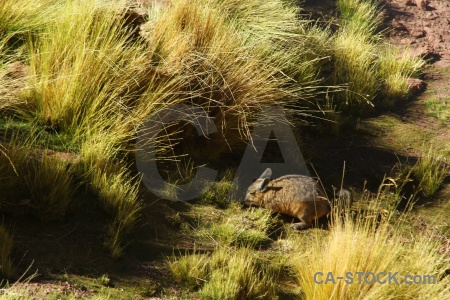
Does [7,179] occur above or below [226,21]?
below

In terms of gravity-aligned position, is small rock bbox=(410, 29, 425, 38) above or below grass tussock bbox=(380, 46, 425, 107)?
above

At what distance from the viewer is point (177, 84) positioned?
5402 mm

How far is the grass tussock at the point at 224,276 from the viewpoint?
3.99 m

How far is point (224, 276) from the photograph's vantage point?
13.3 ft

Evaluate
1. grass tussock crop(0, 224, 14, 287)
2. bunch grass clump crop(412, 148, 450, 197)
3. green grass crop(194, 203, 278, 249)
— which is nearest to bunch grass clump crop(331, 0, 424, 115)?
bunch grass clump crop(412, 148, 450, 197)

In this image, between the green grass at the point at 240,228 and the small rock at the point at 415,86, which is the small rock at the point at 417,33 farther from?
the green grass at the point at 240,228

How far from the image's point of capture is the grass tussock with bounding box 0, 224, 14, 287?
143 inches

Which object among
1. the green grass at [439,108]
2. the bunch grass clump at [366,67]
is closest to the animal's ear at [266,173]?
the bunch grass clump at [366,67]

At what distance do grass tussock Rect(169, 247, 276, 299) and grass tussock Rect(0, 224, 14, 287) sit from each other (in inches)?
42.1

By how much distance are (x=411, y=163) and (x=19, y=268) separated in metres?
4.24

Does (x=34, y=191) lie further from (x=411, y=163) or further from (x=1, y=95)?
(x=411, y=163)

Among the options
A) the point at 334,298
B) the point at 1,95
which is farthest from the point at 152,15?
the point at 334,298

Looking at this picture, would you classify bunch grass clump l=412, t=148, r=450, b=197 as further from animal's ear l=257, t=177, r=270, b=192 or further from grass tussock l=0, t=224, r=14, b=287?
grass tussock l=0, t=224, r=14, b=287

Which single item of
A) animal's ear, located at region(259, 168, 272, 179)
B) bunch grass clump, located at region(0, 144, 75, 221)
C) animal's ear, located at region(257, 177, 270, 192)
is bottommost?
animal's ear, located at region(257, 177, 270, 192)
